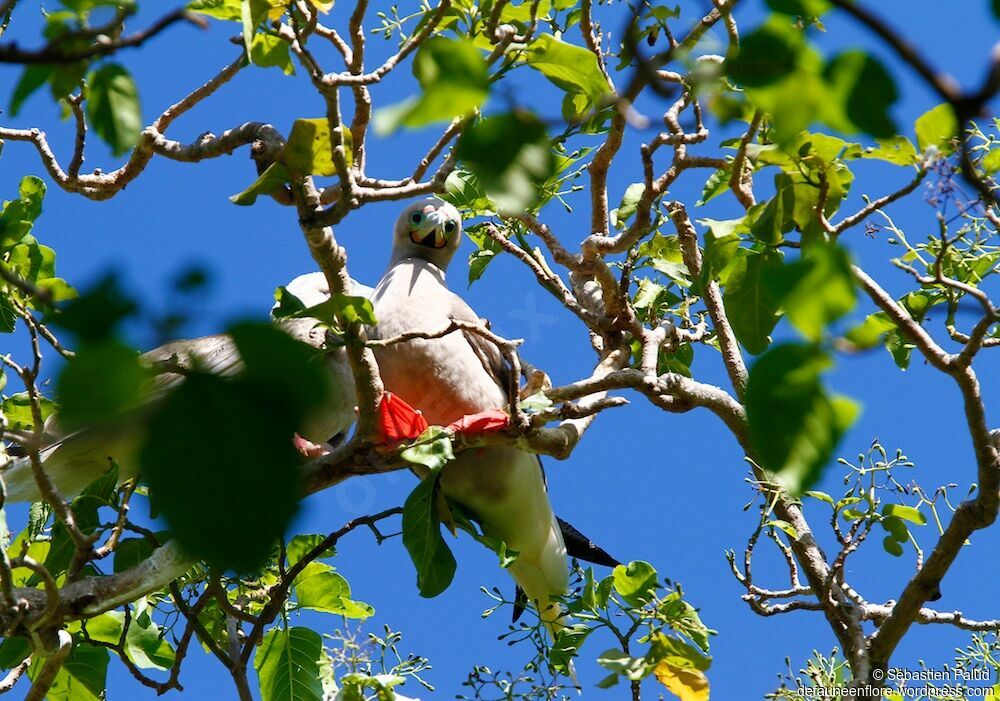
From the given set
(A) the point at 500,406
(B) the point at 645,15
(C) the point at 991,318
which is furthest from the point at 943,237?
(A) the point at 500,406

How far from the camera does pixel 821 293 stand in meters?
0.95

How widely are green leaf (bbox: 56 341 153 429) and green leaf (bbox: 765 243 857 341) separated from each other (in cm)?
53

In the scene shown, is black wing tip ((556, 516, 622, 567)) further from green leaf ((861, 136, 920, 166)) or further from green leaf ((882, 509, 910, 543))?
green leaf ((861, 136, 920, 166))

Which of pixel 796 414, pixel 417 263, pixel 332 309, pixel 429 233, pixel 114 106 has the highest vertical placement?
pixel 429 233

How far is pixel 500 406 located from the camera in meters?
4.94

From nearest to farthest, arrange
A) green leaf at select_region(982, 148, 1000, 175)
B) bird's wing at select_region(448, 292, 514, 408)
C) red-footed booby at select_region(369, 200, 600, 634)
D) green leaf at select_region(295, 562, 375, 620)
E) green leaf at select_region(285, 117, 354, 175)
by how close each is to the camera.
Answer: green leaf at select_region(285, 117, 354, 175)
green leaf at select_region(982, 148, 1000, 175)
green leaf at select_region(295, 562, 375, 620)
red-footed booby at select_region(369, 200, 600, 634)
bird's wing at select_region(448, 292, 514, 408)

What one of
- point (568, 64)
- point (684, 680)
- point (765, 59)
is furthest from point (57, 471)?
point (765, 59)

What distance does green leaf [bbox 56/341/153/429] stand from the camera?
835 mm

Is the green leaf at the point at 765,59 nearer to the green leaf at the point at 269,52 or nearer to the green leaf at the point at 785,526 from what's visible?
the green leaf at the point at 269,52

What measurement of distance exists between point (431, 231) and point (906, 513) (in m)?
2.72

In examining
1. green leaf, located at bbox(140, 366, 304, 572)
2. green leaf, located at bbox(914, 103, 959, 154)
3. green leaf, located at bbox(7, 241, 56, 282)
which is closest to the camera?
green leaf, located at bbox(140, 366, 304, 572)

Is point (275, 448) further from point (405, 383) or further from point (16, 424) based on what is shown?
point (405, 383)

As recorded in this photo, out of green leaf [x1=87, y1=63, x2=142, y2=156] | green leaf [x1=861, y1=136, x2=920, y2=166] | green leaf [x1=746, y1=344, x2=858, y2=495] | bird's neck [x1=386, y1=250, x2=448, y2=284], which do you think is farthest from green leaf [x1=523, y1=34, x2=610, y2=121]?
bird's neck [x1=386, y1=250, x2=448, y2=284]

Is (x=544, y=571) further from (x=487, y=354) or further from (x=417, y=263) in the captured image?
(x=417, y=263)
